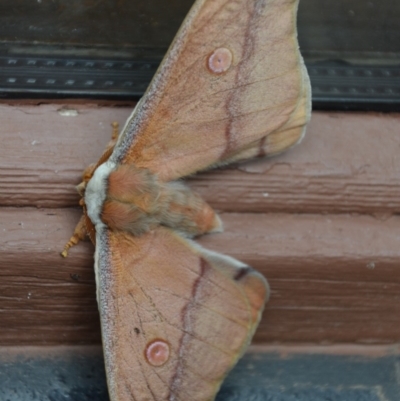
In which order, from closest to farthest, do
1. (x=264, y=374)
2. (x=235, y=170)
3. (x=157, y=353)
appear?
(x=157, y=353)
(x=235, y=170)
(x=264, y=374)

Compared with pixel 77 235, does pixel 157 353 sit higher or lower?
lower

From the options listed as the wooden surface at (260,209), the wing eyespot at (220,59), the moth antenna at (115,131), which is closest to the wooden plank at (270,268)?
the wooden surface at (260,209)

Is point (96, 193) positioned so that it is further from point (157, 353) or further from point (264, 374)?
point (264, 374)

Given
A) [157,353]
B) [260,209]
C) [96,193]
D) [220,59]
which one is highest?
[220,59]

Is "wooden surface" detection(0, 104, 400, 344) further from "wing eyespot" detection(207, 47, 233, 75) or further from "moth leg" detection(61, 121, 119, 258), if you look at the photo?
"wing eyespot" detection(207, 47, 233, 75)

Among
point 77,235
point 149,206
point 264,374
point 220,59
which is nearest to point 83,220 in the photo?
point 77,235

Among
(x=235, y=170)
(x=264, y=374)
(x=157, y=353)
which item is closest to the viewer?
(x=157, y=353)

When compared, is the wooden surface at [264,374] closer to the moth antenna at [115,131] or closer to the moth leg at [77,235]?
the moth leg at [77,235]

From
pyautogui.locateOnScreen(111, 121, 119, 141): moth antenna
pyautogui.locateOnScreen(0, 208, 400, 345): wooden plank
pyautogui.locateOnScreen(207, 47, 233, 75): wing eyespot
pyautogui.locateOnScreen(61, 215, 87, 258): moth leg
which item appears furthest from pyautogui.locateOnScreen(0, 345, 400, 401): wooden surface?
pyautogui.locateOnScreen(207, 47, 233, 75): wing eyespot
